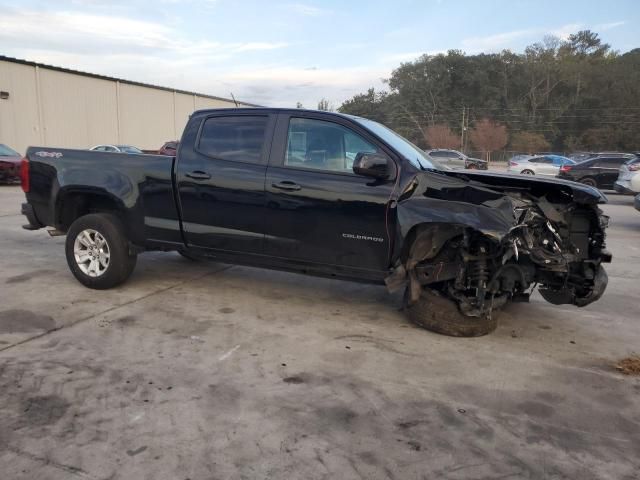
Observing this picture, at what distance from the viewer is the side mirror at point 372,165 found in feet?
14.7

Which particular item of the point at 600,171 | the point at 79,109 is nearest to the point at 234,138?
the point at 600,171

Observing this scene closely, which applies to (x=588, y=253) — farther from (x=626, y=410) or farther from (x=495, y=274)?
(x=626, y=410)

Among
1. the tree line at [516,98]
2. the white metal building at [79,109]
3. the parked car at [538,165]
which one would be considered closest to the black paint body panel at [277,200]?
the parked car at [538,165]

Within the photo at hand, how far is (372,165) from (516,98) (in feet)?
248

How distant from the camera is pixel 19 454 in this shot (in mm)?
2803

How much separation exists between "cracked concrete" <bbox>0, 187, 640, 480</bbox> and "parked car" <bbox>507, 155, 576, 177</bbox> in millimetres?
23641

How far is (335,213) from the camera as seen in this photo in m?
4.75

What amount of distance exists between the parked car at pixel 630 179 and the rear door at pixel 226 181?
12.6 meters

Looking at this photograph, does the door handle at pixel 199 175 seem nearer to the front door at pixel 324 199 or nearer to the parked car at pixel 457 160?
the front door at pixel 324 199

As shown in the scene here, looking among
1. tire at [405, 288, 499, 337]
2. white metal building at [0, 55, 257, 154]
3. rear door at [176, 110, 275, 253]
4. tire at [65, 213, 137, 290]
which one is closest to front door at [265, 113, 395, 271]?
rear door at [176, 110, 275, 253]

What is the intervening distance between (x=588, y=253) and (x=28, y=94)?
29956 mm

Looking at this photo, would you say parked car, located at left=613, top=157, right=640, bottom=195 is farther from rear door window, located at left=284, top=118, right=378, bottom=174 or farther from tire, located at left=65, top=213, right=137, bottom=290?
tire, located at left=65, top=213, right=137, bottom=290

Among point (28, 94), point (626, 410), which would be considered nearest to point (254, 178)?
point (626, 410)

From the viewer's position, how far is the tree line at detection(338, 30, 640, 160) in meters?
65.9
